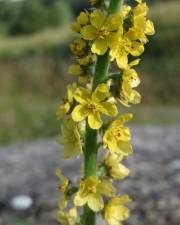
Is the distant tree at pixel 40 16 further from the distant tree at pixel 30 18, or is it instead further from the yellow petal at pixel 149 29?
the yellow petal at pixel 149 29

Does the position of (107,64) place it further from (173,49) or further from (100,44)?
(173,49)

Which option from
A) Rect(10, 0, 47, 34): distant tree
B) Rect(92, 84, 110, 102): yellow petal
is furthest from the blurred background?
Rect(92, 84, 110, 102): yellow petal

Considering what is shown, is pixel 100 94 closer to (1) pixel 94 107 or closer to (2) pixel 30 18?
(1) pixel 94 107

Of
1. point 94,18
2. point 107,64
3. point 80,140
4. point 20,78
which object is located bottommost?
point 20,78

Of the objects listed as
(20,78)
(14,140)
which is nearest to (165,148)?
(14,140)

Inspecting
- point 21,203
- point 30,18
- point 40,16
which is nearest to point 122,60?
point 21,203

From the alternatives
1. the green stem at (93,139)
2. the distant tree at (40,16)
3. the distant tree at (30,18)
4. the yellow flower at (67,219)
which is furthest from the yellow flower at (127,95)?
the distant tree at (40,16)
